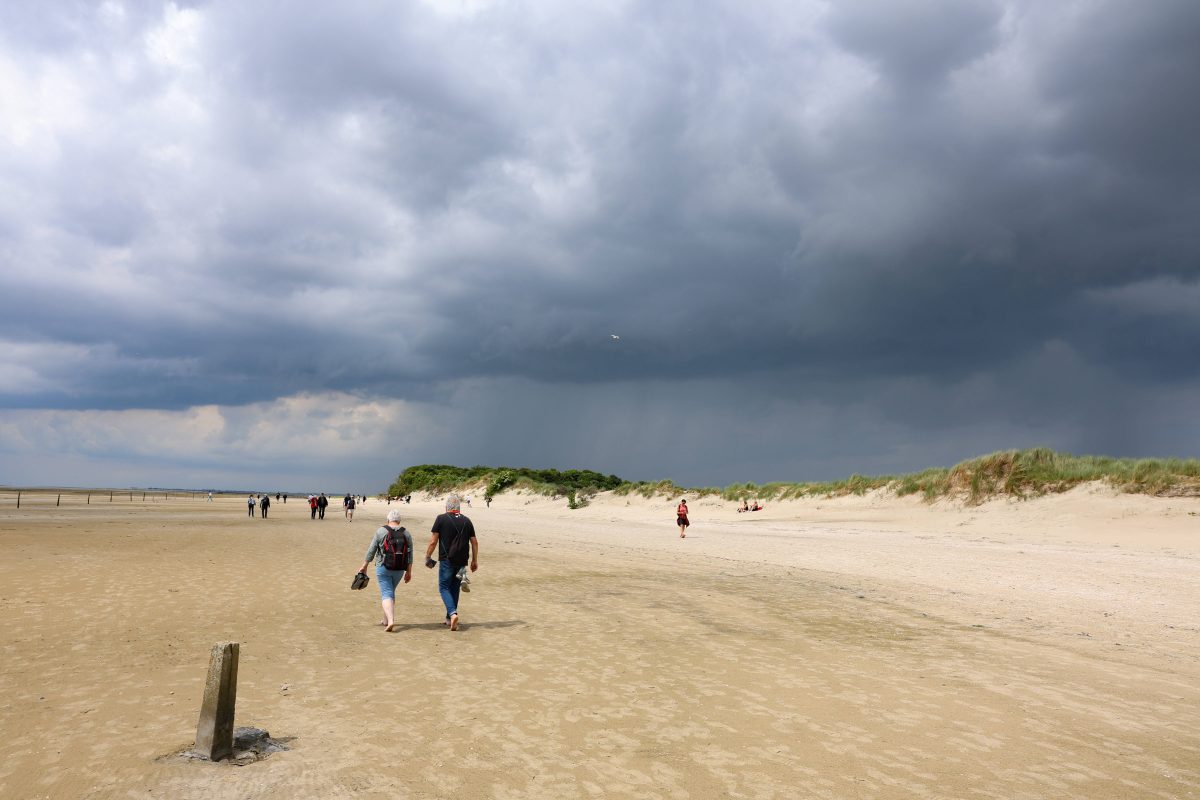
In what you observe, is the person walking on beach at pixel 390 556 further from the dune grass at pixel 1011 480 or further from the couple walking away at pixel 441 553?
the dune grass at pixel 1011 480

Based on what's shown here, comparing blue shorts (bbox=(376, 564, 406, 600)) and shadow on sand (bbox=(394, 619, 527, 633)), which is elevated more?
blue shorts (bbox=(376, 564, 406, 600))

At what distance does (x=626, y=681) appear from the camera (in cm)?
891

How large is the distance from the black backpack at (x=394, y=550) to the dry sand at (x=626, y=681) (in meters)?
1.27

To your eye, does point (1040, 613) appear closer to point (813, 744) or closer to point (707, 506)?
point (813, 744)

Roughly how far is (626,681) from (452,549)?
4.12m

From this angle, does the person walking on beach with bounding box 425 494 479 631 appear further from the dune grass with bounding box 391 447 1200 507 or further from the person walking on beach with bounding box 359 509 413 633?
the dune grass with bounding box 391 447 1200 507

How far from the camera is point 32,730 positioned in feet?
22.0

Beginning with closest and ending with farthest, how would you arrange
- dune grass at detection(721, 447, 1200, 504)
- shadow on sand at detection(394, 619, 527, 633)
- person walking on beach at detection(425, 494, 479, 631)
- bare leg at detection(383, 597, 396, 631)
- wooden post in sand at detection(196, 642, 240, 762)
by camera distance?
wooden post in sand at detection(196, 642, 240, 762) < person walking on beach at detection(425, 494, 479, 631) < bare leg at detection(383, 597, 396, 631) < shadow on sand at detection(394, 619, 527, 633) < dune grass at detection(721, 447, 1200, 504)

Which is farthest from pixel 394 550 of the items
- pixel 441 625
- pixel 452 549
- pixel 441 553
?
pixel 441 625

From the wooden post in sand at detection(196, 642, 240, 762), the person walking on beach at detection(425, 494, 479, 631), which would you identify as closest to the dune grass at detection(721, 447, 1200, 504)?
the person walking on beach at detection(425, 494, 479, 631)

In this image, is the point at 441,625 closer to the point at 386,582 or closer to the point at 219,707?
the point at 386,582

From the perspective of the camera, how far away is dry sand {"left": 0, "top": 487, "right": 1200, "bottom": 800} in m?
5.85

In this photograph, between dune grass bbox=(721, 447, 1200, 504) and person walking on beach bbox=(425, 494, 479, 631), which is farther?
dune grass bbox=(721, 447, 1200, 504)

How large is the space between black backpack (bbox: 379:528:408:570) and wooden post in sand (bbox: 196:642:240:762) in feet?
18.2
